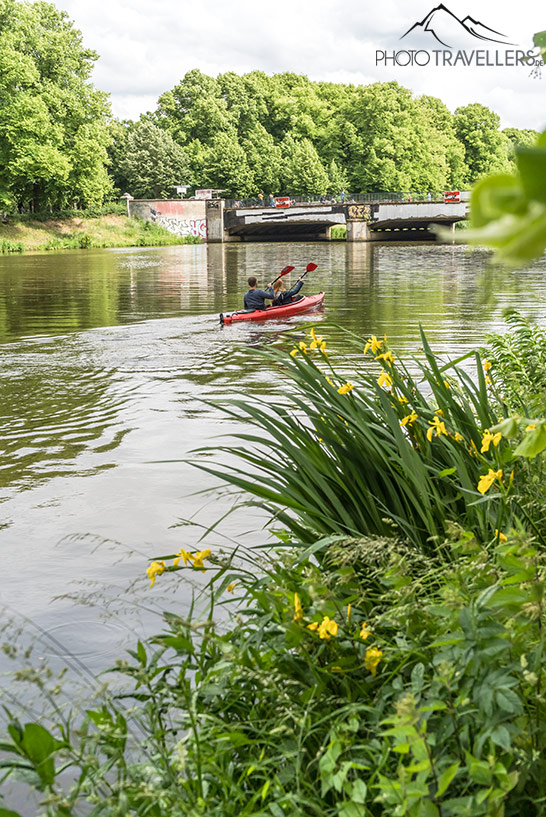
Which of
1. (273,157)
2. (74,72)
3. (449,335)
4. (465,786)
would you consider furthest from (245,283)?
(273,157)

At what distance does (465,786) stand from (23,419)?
8.99 meters

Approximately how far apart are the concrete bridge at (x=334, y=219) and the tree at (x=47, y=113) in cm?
1218

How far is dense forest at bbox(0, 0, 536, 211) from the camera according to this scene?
183 ft

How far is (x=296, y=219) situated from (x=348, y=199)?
5.51 meters

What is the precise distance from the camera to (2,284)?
2938 centimetres

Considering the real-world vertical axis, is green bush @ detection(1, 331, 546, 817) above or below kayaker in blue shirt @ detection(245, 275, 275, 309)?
below

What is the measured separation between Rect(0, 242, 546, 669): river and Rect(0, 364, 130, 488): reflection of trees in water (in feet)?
0.08

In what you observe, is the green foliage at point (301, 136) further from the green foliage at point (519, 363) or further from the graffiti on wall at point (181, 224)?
the green foliage at point (519, 363)

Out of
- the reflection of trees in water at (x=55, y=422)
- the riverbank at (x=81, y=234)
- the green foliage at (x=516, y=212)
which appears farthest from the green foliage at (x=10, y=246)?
the green foliage at (x=516, y=212)

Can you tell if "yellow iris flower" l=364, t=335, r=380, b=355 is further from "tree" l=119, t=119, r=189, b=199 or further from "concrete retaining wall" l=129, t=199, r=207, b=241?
"tree" l=119, t=119, r=189, b=199

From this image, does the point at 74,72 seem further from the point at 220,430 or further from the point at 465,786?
the point at 465,786

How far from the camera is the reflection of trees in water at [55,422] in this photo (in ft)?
26.9

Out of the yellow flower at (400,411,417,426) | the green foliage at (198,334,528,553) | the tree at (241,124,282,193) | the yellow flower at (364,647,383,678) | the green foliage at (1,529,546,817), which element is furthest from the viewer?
the tree at (241,124,282,193)

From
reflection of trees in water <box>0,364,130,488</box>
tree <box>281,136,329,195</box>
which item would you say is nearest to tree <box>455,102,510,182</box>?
tree <box>281,136,329,195</box>
